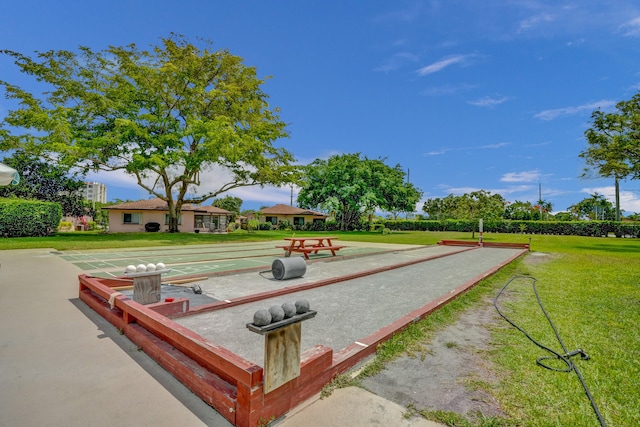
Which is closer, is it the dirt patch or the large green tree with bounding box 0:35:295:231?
the dirt patch

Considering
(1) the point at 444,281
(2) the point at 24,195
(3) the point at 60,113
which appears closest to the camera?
(1) the point at 444,281

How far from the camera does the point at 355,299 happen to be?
5273mm

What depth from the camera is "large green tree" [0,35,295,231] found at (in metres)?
19.2

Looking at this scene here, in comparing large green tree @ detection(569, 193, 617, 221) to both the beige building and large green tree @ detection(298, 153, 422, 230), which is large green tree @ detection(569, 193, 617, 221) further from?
the beige building

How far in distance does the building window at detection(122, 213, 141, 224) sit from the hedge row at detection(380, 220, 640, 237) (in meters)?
32.4

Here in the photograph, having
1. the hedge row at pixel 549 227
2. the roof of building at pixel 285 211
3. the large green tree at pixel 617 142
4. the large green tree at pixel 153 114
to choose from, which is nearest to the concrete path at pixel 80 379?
the large green tree at pixel 153 114

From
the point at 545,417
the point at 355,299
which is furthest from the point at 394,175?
the point at 545,417

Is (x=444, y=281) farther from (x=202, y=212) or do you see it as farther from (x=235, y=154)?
(x=202, y=212)

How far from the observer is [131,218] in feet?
100.0

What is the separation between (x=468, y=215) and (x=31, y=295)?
27747 mm

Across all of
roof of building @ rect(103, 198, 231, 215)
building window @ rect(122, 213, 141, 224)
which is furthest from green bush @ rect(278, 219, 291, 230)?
building window @ rect(122, 213, 141, 224)

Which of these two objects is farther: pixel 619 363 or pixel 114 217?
pixel 114 217

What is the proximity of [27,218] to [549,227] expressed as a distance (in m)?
47.5

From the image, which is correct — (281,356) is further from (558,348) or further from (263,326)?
(558,348)
